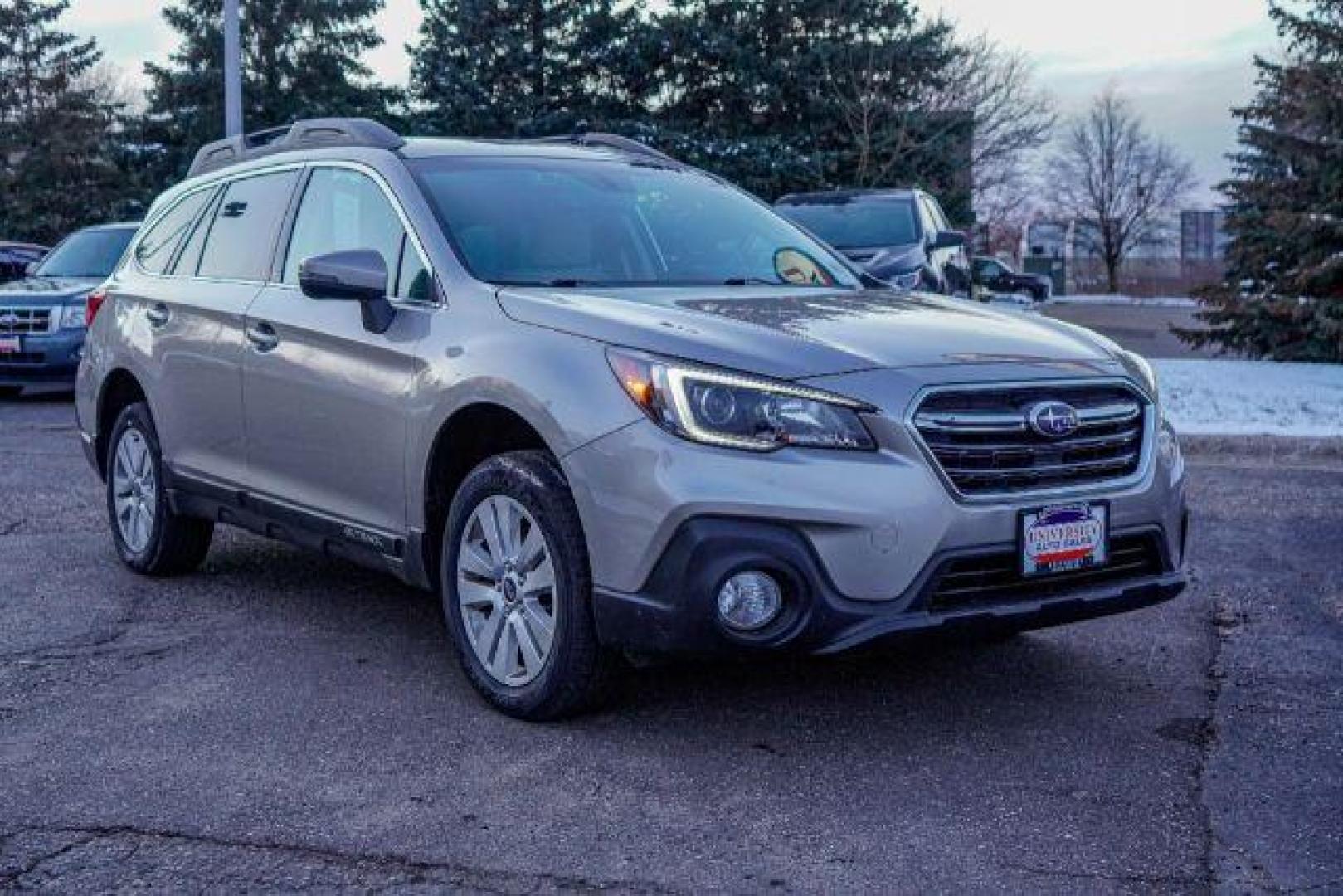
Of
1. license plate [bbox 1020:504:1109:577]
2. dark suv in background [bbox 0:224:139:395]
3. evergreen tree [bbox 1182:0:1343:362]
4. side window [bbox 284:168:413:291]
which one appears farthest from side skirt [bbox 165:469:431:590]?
evergreen tree [bbox 1182:0:1343:362]

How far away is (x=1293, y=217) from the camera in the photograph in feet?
54.5

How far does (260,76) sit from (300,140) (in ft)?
116

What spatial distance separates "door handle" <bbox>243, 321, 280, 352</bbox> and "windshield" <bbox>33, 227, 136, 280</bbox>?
35.2 feet

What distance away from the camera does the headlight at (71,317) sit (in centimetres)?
1476

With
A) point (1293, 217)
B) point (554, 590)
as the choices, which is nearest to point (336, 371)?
point (554, 590)

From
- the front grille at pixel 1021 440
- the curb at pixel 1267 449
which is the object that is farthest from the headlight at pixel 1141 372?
the curb at pixel 1267 449

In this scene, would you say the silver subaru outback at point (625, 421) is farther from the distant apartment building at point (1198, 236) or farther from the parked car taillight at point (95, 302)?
the distant apartment building at point (1198, 236)

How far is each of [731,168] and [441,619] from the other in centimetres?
2854

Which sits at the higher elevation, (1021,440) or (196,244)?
(196,244)

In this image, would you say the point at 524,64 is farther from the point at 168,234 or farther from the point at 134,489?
the point at 134,489

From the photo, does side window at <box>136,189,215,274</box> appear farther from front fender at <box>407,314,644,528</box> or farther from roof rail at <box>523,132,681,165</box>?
front fender at <box>407,314,644,528</box>

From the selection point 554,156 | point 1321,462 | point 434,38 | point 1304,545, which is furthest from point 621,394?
point 434,38

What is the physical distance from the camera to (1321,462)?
1055 centimetres

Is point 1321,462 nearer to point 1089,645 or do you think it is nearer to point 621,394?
point 1089,645
